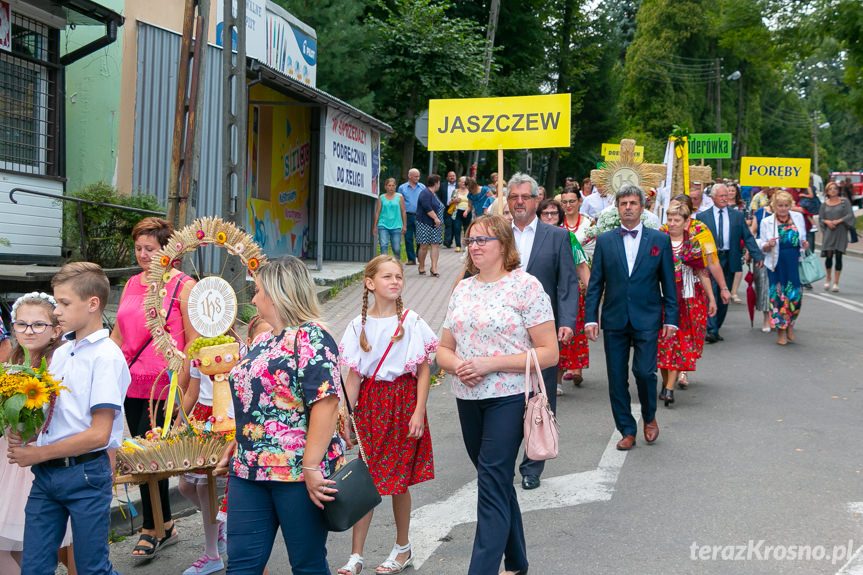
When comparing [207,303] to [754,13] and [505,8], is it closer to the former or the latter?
[754,13]

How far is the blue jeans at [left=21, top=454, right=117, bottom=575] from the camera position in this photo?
12.7ft

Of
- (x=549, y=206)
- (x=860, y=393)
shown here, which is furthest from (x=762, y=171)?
(x=549, y=206)

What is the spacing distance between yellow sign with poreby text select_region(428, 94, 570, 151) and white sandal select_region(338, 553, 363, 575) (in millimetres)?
4782

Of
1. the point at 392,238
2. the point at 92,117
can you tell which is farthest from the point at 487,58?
the point at 92,117

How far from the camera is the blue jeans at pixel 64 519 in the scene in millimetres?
3865

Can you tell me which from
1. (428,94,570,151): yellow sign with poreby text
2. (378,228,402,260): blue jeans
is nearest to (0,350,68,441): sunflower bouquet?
(428,94,570,151): yellow sign with poreby text

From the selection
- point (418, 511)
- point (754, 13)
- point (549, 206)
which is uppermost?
point (754, 13)

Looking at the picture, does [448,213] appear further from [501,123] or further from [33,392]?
[33,392]

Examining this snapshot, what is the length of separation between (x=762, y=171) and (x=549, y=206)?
12.4m

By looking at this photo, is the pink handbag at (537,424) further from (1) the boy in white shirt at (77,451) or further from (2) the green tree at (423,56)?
(2) the green tree at (423,56)

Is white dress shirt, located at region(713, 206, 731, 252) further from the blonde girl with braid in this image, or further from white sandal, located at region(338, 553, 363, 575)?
white sandal, located at region(338, 553, 363, 575)

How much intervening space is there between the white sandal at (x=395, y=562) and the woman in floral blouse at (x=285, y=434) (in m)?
1.26

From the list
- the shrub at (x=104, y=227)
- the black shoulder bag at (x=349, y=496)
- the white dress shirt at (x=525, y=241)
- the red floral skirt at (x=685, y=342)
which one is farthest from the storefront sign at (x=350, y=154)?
the black shoulder bag at (x=349, y=496)

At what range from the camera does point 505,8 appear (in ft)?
115
